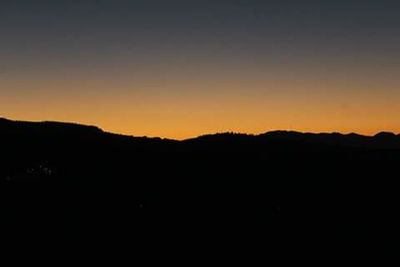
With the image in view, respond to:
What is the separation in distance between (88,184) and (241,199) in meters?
13.3

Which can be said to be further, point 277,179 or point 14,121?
point 14,121

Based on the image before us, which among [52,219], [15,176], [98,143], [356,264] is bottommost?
[356,264]

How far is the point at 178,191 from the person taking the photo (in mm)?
45625

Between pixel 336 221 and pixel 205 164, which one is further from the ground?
pixel 205 164

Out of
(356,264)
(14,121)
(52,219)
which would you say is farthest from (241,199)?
(14,121)

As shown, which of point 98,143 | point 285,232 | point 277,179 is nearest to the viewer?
point 285,232

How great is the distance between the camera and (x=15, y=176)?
43.5 m

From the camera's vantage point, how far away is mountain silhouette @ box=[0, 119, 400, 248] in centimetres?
3538

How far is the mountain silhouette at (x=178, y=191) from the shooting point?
116 feet

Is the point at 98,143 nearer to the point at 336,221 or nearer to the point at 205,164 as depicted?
the point at 205,164

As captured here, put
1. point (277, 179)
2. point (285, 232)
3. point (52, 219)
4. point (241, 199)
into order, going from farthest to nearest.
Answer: point (277, 179)
point (241, 199)
point (285, 232)
point (52, 219)

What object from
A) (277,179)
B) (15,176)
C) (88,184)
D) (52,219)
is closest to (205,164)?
(277,179)

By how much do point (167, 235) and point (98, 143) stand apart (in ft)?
120

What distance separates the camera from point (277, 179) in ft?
183
